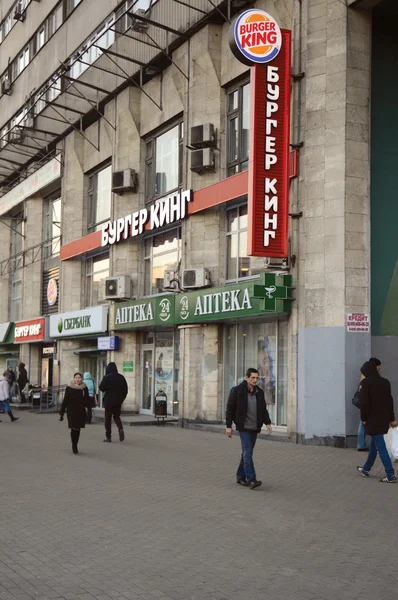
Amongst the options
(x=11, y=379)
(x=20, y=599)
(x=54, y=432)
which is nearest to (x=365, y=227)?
(x=54, y=432)

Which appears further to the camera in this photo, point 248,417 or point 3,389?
point 3,389

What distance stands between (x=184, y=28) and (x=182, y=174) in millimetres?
4349

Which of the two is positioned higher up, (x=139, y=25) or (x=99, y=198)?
(x=139, y=25)

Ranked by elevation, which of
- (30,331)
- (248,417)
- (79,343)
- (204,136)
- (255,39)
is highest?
(255,39)

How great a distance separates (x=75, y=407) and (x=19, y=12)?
106 feet

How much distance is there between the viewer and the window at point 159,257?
2494 centimetres

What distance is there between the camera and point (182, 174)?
79.2ft

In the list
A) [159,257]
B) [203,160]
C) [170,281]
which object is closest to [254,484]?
[203,160]

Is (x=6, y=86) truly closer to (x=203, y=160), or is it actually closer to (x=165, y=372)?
(x=165, y=372)

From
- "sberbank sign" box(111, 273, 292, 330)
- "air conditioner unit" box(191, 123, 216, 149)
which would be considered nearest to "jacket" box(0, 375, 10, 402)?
"sberbank sign" box(111, 273, 292, 330)

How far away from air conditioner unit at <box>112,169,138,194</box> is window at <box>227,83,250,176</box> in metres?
5.45

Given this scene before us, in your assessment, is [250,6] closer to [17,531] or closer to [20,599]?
[17,531]

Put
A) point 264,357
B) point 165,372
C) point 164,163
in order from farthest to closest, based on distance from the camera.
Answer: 1. point 164,163
2. point 165,372
3. point 264,357

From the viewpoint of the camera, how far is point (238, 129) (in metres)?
21.6
